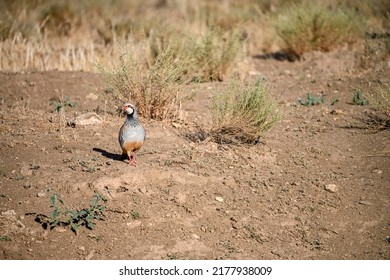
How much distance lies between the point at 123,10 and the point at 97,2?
1212 mm

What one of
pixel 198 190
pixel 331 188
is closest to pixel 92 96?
pixel 198 190

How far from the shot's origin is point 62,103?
7020mm

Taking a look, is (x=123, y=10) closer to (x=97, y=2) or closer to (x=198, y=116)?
(x=97, y=2)

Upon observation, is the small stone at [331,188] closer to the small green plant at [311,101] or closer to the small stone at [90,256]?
the small stone at [90,256]

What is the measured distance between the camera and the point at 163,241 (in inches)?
172

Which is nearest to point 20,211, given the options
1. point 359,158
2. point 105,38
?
point 359,158

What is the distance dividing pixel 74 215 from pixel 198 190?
1177 mm

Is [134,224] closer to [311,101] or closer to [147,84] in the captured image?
[147,84]

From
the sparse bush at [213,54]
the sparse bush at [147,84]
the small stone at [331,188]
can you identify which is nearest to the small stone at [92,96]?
the sparse bush at [147,84]

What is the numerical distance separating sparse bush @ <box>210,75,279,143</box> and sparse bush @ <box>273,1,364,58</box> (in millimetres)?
Result: 4366

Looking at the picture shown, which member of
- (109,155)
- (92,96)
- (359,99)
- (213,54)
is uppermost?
(213,54)

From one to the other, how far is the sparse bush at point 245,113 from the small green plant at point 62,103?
232cm

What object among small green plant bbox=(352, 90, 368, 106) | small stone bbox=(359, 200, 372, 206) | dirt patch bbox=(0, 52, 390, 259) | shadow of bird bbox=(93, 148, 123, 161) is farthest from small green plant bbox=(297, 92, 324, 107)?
shadow of bird bbox=(93, 148, 123, 161)

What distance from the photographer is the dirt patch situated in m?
4.33
